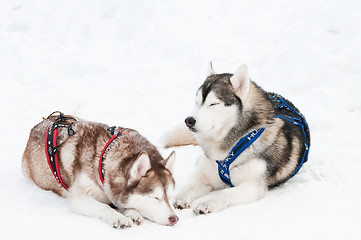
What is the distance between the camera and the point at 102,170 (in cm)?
351

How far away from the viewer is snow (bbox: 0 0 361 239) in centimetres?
330

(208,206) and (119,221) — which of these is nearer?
(119,221)

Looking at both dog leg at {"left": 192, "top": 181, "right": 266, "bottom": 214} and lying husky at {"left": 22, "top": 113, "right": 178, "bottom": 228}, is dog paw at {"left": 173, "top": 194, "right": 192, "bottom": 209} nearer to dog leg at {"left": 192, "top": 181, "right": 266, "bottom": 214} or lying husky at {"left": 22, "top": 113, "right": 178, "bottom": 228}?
dog leg at {"left": 192, "top": 181, "right": 266, "bottom": 214}

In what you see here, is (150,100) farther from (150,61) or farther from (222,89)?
(222,89)

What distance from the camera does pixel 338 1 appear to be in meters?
8.00

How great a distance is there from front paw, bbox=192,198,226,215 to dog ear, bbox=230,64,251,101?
43.8 inches

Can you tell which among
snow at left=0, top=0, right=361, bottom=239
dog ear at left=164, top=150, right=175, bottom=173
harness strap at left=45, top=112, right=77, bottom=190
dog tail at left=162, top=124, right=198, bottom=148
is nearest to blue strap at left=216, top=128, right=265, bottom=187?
snow at left=0, top=0, right=361, bottom=239

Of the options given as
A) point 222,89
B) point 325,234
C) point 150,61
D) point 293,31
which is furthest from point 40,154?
point 293,31

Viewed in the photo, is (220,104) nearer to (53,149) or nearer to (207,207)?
(207,207)

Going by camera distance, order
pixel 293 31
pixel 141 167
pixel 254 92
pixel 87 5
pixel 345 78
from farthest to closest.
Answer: pixel 87 5
pixel 293 31
pixel 345 78
pixel 254 92
pixel 141 167

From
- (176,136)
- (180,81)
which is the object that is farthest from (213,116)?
(180,81)

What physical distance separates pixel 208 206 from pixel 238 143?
0.75 m

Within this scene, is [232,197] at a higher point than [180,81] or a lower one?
lower

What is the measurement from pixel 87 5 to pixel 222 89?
722cm
